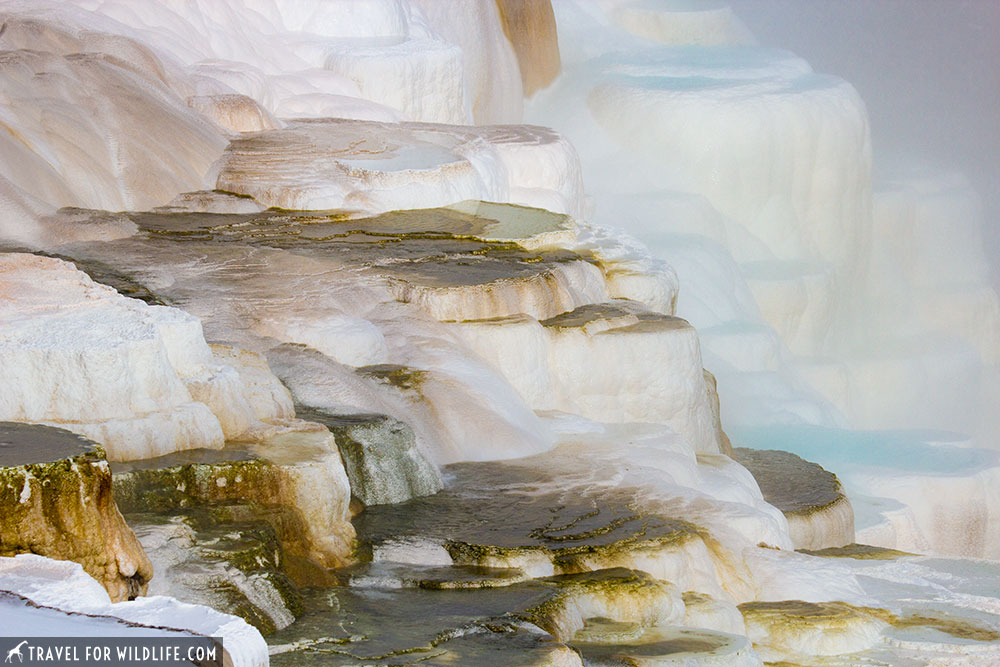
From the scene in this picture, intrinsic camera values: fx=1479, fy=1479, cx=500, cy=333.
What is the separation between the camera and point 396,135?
10.3 metres

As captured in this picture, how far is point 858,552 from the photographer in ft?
27.8

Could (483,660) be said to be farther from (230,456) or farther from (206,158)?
(206,158)

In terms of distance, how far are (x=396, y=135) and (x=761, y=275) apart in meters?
5.60

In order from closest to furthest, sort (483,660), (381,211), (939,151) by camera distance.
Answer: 1. (483,660)
2. (381,211)
3. (939,151)

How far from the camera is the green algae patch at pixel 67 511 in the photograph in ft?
11.8

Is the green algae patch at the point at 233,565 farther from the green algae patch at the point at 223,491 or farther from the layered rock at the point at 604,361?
the layered rock at the point at 604,361

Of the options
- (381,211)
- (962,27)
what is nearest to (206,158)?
(381,211)

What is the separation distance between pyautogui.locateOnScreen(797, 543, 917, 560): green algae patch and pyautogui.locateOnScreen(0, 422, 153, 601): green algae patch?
4901 mm

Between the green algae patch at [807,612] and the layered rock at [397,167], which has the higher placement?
the layered rock at [397,167]

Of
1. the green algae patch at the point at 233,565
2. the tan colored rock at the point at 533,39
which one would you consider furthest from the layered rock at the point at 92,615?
the tan colored rock at the point at 533,39

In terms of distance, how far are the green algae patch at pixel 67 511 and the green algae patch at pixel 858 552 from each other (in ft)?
16.1

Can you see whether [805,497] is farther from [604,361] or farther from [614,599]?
[614,599]

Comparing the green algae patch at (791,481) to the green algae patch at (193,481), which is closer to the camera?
the green algae patch at (193,481)

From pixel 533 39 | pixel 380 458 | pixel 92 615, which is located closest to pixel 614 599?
pixel 380 458
